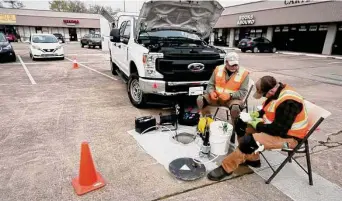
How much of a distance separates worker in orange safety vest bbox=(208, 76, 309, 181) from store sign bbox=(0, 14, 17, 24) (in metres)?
46.9

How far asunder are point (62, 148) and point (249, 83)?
3.28m

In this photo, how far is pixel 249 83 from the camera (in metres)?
4.16

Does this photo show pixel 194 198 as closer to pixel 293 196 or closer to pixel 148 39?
pixel 293 196

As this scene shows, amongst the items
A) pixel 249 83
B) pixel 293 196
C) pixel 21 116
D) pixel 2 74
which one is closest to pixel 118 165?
pixel 293 196

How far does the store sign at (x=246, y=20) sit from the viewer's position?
26359 millimetres

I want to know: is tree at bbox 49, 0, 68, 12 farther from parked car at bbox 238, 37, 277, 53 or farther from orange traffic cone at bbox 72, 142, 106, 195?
orange traffic cone at bbox 72, 142, 106, 195

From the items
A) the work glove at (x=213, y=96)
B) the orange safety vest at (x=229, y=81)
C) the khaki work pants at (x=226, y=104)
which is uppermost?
the orange safety vest at (x=229, y=81)

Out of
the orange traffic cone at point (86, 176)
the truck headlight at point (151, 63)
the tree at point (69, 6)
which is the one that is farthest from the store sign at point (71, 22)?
the orange traffic cone at point (86, 176)

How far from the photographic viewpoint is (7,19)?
3834 centimetres

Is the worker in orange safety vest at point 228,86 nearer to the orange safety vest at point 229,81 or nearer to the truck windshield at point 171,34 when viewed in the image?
the orange safety vest at point 229,81

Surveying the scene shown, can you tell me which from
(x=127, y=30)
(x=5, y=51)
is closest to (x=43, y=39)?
(x=5, y=51)

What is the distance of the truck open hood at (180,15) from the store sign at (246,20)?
22749 mm

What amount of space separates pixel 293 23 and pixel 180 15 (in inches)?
788

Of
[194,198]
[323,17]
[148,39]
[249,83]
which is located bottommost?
[194,198]
